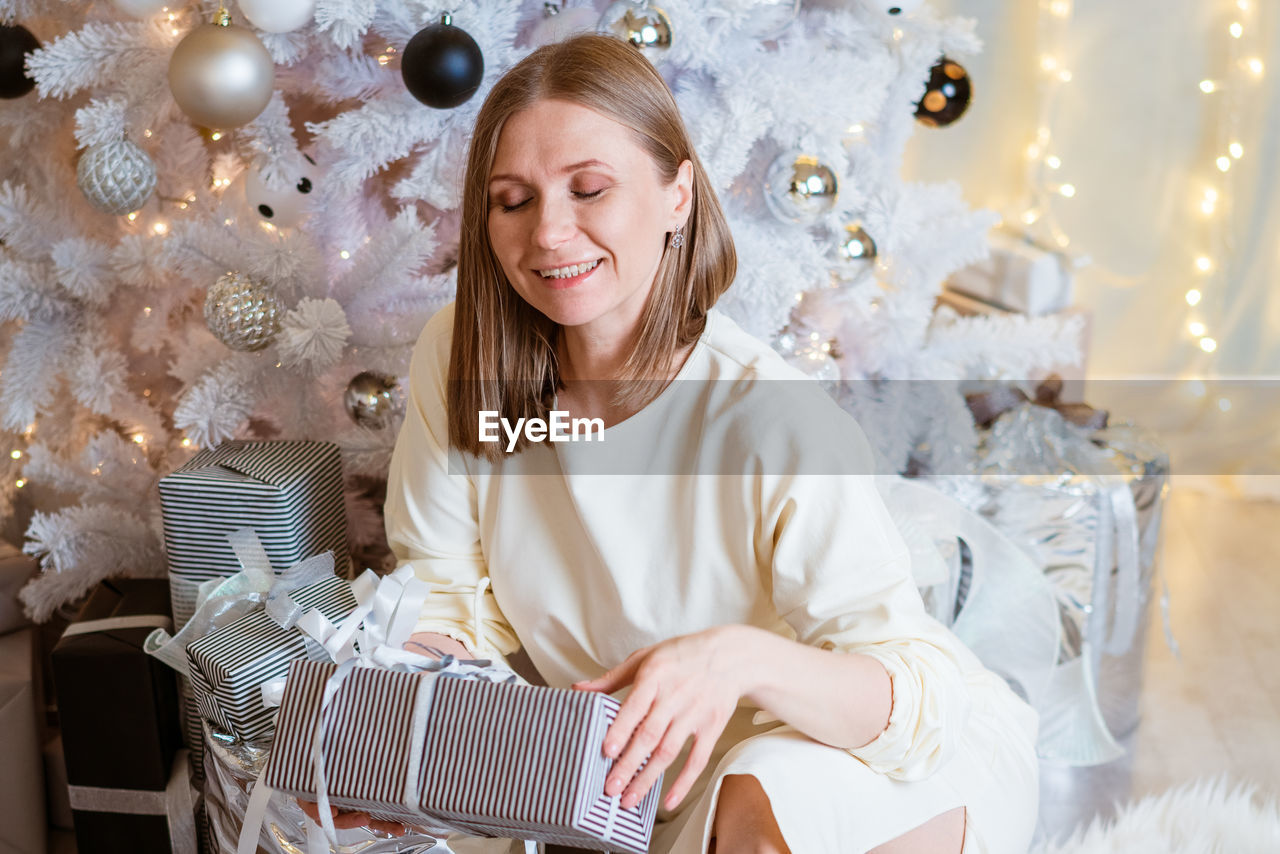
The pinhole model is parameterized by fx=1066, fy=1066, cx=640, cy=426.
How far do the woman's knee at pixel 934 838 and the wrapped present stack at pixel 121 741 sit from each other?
932 mm

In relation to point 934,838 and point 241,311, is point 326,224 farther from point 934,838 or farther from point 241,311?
point 934,838

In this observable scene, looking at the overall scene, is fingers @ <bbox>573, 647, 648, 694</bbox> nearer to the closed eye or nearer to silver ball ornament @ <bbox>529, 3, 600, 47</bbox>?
the closed eye

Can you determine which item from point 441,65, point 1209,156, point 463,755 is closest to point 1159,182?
point 1209,156

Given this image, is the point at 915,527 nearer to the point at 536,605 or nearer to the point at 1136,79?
the point at 536,605

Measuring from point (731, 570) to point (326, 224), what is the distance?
2.78 ft

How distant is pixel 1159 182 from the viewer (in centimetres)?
291

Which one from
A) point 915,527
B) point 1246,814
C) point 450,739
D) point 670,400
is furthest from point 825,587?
point 1246,814

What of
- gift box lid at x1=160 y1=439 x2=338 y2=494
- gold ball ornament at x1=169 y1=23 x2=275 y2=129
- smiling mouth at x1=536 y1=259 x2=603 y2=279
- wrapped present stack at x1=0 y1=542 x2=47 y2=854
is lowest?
wrapped present stack at x1=0 y1=542 x2=47 y2=854

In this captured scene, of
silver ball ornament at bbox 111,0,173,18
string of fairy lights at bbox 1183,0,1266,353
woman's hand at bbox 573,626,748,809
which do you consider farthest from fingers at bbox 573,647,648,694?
string of fairy lights at bbox 1183,0,1266,353

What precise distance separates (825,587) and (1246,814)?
960 millimetres

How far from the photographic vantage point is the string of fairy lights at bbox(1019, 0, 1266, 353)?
2766 mm

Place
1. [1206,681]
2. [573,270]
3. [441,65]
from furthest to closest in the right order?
1. [1206,681]
2. [441,65]
3. [573,270]

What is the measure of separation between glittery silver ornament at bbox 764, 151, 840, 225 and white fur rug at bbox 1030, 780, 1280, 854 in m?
0.95

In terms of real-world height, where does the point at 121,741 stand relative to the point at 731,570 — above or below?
below
